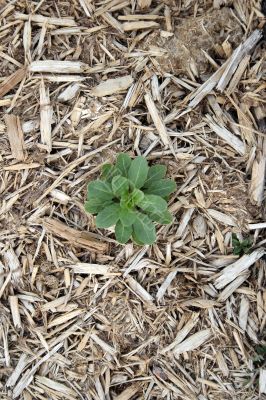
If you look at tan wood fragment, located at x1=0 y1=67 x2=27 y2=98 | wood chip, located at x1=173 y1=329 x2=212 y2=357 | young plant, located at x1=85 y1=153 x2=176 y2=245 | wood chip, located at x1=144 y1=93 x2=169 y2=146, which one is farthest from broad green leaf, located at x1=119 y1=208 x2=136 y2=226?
tan wood fragment, located at x1=0 y1=67 x2=27 y2=98

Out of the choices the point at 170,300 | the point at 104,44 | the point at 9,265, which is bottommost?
the point at 170,300

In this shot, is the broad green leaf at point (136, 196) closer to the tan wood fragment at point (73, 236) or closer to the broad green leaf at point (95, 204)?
the broad green leaf at point (95, 204)

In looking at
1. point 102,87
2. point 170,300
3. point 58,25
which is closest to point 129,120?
point 102,87

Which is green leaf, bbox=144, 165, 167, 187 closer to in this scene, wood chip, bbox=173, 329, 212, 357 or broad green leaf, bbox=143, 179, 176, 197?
broad green leaf, bbox=143, 179, 176, 197

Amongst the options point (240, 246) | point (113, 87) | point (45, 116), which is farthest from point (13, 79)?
point (240, 246)

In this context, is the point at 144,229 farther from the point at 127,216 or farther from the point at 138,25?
the point at 138,25

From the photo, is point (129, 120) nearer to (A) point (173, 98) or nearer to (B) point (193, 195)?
(A) point (173, 98)
